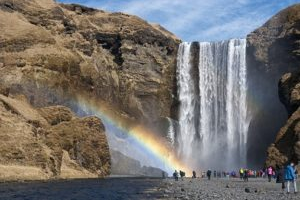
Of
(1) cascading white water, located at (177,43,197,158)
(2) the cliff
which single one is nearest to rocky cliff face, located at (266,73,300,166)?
(2) the cliff

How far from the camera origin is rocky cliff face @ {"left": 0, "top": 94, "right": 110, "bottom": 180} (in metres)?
58.2

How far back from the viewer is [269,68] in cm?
10019

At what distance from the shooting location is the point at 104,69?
12031 cm

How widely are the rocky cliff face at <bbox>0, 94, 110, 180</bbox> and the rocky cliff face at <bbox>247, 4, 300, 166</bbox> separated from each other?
103ft

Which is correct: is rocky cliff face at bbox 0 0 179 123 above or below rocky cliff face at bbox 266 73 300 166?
above

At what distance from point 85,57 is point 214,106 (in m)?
33.2

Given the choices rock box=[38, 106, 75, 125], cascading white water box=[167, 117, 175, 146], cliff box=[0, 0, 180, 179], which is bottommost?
rock box=[38, 106, 75, 125]

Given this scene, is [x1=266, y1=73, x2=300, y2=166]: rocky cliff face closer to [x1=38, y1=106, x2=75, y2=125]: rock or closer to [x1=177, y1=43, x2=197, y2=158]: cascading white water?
[x1=38, y1=106, x2=75, y2=125]: rock

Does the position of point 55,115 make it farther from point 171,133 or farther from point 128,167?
point 171,133

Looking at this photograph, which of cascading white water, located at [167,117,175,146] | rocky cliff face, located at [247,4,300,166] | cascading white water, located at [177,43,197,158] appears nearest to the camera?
rocky cliff face, located at [247,4,300,166]

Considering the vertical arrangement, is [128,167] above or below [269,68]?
below

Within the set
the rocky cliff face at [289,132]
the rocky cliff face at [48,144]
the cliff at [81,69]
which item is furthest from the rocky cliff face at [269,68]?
the rocky cliff face at [48,144]

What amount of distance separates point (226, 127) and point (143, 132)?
2250 centimetres

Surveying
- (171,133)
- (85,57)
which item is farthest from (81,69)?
(171,133)
